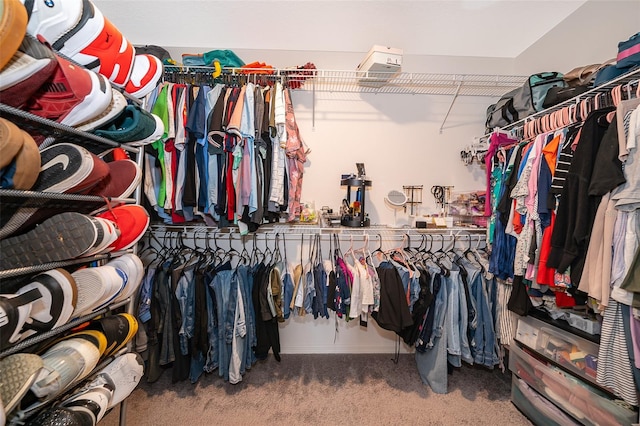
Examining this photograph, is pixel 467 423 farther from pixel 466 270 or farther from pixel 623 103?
pixel 623 103

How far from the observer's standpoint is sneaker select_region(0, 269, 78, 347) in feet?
2.12

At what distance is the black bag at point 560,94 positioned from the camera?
138 centimetres

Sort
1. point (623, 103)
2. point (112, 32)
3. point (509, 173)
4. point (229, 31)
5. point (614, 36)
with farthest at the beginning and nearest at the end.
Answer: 1. point (229, 31)
2. point (509, 173)
3. point (614, 36)
4. point (623, 103)
5. point (112, 32)

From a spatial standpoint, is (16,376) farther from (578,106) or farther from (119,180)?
(578,106)

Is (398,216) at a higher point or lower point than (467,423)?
higher

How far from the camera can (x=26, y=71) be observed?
2.03 feet

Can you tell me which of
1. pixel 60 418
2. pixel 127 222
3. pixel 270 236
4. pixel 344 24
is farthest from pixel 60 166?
pixel 344 24

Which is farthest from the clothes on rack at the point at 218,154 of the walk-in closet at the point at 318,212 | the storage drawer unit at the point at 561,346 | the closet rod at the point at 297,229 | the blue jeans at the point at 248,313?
the storage drawer unit at the point at 561,346

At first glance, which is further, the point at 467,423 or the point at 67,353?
the point at 467,423

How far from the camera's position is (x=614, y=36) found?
60.4 inches

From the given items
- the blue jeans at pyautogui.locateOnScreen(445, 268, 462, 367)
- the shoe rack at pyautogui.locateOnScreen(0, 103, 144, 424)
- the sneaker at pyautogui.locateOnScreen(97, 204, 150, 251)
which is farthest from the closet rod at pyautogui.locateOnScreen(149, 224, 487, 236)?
the shoe rack at pyautogui.locateOnScreen(0, 103, 144, 424)

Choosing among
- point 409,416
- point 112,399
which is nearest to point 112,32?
point 112,399

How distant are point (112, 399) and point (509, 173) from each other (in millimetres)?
2332

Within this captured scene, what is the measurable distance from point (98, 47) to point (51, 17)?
15 centimetres
